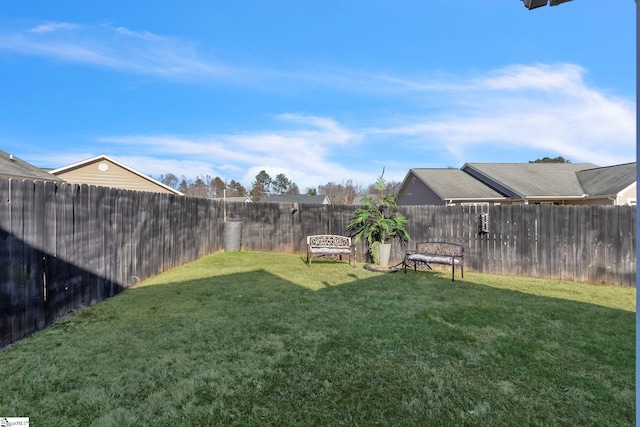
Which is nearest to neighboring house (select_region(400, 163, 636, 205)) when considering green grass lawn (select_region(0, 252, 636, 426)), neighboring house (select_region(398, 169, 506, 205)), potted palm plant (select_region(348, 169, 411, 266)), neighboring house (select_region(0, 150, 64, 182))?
neighboring house (select_region(398, 169, 506, 205))

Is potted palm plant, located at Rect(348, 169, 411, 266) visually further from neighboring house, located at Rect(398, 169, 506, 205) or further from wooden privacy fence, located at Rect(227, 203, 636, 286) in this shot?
neighboring house, located at Rect(398, 169, 506, 205)

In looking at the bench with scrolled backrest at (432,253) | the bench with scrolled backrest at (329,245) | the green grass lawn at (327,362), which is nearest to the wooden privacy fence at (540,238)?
the bench with scrolled backrest at (432,253)

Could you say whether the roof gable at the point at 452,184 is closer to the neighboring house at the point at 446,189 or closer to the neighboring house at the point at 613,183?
the neighboring house at the point at 446,189

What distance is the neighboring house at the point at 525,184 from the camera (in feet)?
44.6

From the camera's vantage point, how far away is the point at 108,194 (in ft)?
15.9

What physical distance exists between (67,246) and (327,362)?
11.8ft

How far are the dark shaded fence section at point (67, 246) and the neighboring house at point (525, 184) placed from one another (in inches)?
410

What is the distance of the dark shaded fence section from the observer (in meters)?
3.07

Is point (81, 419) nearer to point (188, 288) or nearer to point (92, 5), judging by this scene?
point (188, 288)

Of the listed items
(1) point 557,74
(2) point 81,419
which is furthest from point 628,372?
(1) point 557,74

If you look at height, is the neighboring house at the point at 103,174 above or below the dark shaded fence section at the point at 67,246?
above

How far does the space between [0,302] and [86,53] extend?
1046 centimetres

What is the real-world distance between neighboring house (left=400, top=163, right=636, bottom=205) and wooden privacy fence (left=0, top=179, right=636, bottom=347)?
5749 millimetres

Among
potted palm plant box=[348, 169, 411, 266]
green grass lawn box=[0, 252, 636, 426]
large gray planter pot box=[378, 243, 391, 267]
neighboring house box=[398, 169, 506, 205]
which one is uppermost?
neighboring house box=[398, 169, 506, 205]
